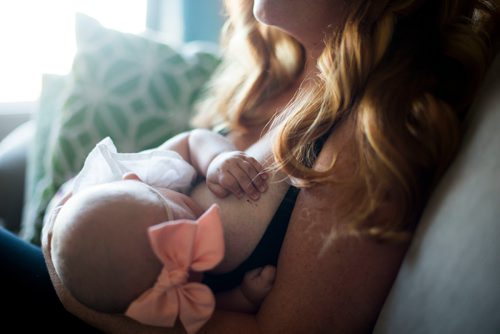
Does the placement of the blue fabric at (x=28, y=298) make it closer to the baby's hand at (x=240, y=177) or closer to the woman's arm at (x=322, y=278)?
the woman's arm at (x=322, y=278)

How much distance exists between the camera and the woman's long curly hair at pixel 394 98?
0.50m

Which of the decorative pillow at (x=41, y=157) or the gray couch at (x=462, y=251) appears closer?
the gray couch at (x=462, y=251)

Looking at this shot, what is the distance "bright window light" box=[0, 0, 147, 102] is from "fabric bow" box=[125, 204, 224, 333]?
0.80 m

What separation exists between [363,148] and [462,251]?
186 mm

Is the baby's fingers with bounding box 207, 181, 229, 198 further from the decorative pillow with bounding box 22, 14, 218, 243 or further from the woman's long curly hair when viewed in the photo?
the decorative pillow with bounding box 22, 14, 218, 243

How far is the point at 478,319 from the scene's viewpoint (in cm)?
39

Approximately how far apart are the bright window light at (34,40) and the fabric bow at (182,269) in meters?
0.80

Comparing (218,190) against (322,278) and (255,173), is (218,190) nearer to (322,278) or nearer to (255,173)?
(255,173)

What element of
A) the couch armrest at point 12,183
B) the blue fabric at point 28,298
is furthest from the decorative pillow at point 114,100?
the blue fabric at point 28,298

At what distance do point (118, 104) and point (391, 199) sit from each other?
0.77 metres

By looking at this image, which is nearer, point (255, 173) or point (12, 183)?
point (255, 173)

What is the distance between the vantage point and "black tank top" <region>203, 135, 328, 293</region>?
600 millimetres

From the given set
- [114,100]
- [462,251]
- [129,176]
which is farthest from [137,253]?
[114,100]

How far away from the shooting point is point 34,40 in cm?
103
